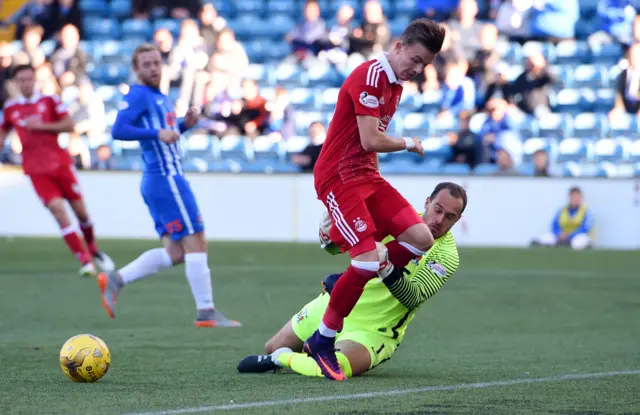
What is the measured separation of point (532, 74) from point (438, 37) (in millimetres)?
14067

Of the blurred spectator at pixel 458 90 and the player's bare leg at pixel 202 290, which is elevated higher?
the player's bare leg at pixel 202 290

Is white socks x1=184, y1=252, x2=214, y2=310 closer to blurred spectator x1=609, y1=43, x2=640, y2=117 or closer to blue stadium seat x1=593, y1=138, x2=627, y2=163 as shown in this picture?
blue stadium seat x1=593, y1=138, x2=627, y2=163

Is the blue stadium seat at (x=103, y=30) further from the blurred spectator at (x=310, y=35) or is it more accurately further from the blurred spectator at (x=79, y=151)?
the blurred spectator at (x=310, y=35)

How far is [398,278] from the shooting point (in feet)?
20.1

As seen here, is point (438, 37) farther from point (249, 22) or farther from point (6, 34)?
point (6, 34)

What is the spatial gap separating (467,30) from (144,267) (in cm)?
1250

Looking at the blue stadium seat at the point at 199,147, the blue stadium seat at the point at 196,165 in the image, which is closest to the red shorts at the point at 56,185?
the blue stadium seat at the point at 196,165

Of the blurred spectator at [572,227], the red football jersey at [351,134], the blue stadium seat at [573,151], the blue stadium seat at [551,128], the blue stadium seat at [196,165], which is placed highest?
the red football jersey at [351,134]

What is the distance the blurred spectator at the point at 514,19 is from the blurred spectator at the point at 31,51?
874 cm

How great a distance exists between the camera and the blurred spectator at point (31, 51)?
22.5 m

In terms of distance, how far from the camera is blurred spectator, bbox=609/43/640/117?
19.4 m

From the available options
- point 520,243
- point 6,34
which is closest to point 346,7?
point 520,243

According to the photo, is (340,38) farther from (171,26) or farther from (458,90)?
(171,26)

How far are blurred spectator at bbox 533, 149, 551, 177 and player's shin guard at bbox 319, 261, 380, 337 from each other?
42.7 feet
